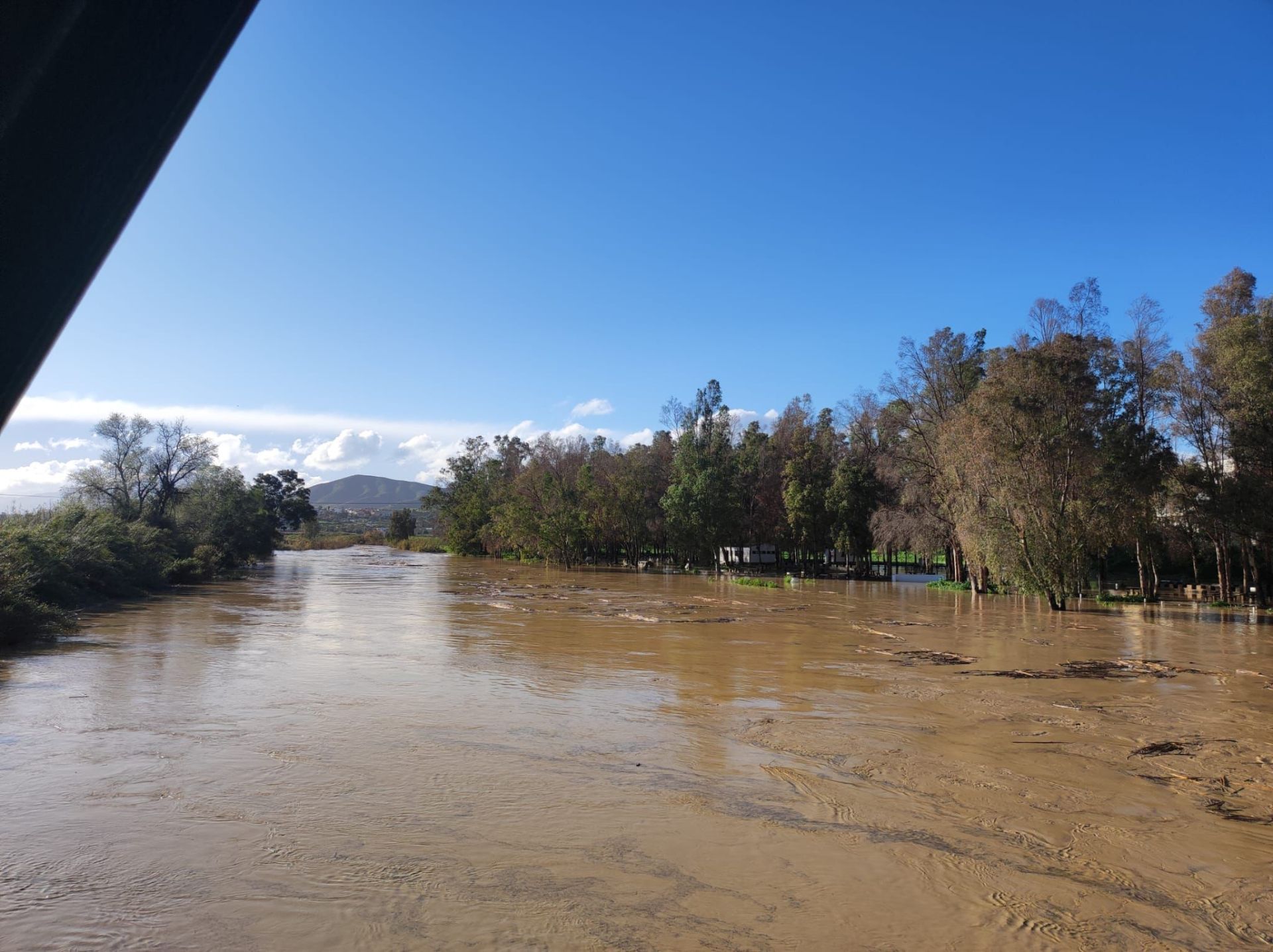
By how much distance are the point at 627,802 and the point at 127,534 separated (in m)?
33.4

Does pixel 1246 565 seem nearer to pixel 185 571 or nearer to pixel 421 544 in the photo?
pixel 185 571

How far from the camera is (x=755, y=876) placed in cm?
603

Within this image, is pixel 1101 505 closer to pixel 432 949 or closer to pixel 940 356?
pixel 940 356

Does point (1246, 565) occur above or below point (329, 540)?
above

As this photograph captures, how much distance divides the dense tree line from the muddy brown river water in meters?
5.00

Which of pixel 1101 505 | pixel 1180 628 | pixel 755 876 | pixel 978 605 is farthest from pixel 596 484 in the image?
pixel 755 876

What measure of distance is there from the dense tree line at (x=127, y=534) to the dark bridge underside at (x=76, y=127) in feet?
65.1

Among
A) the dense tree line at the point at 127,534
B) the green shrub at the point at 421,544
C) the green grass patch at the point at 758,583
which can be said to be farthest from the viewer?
the green shrub at the point at 421,544

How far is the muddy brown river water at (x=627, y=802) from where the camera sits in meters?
5.39

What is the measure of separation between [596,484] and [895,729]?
54.3 meters

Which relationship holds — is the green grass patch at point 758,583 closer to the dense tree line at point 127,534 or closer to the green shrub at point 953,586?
the green shrub at point 953,586

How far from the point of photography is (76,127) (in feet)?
3.84

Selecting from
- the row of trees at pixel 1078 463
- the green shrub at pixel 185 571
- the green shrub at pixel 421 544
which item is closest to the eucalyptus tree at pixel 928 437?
the row of trees at pixel 1078 463

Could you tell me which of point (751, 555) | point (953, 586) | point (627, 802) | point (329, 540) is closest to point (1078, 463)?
point (953, 586)
